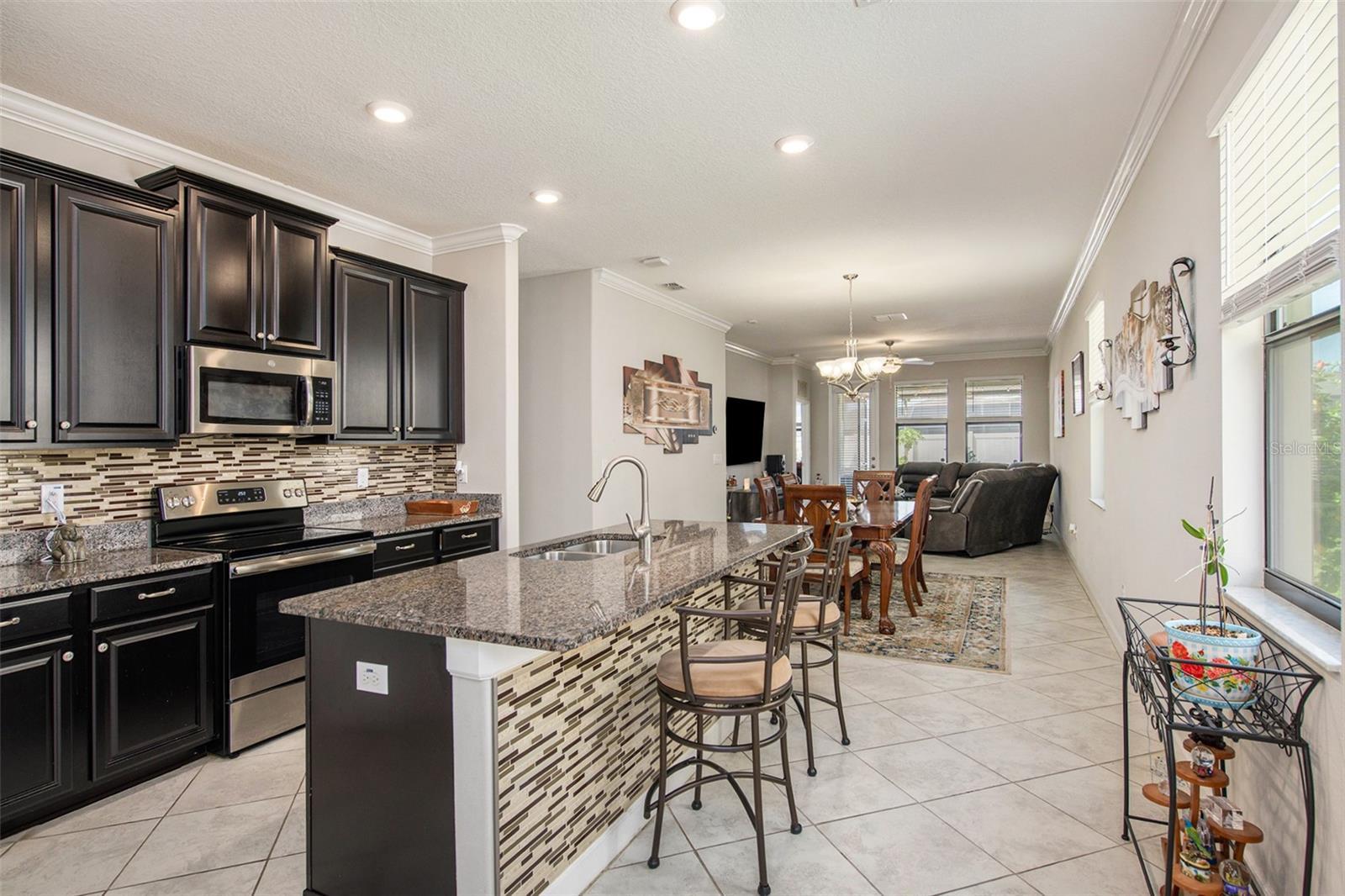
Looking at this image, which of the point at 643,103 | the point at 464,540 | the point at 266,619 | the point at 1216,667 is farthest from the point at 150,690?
the point at 1216,667

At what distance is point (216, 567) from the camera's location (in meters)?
2.81

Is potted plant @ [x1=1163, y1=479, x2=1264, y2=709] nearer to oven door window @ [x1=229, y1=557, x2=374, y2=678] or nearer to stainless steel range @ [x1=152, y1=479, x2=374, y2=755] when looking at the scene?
oven door window @ [x1=229, y1=557, x2=374, y2=678]

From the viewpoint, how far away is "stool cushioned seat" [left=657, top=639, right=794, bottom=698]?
2000 mm

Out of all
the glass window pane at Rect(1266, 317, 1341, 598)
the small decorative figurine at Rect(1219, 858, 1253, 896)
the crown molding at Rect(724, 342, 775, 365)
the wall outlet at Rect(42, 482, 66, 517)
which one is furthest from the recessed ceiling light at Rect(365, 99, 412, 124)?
the crown molding at Rect(724, 342, 775, 365)

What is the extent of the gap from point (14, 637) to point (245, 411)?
1230mm

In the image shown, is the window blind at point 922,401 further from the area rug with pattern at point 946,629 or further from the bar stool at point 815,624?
the bar stool at point 815,624

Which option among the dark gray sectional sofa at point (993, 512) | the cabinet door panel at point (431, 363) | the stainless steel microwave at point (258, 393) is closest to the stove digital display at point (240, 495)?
the stainless steel microwave at point (258, 393)

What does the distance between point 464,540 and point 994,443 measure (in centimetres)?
939

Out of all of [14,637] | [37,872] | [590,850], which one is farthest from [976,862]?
[14,637]

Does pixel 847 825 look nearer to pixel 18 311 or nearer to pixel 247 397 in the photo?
pixel 247 397

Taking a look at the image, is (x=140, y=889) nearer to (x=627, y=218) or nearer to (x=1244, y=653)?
(x=1244, y=653)

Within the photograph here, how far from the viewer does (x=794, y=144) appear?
10.2 feet

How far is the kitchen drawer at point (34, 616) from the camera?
7.21 feet

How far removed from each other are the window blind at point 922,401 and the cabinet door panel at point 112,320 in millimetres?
10543
